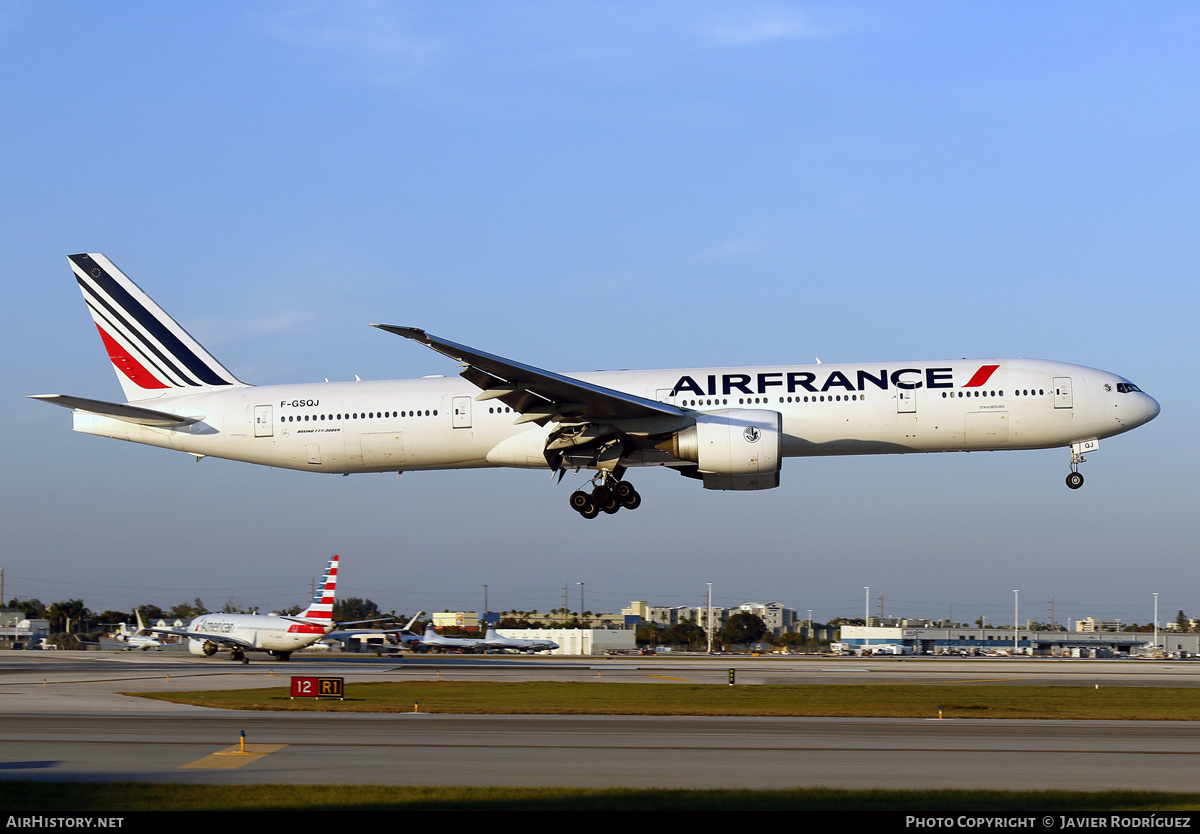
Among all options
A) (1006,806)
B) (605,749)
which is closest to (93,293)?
(605,749)

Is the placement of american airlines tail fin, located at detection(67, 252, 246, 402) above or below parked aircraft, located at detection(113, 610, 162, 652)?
above

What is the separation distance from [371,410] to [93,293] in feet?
41.5

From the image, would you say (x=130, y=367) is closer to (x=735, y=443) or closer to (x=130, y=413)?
(x=130, y=413)

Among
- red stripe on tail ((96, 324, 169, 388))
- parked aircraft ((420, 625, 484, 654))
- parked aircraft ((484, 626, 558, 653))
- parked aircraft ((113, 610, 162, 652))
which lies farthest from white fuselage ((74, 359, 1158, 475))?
parked aircraft ((484, 626, 558, 653))

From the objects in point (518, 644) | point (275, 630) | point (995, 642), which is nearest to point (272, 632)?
point (275, 630)

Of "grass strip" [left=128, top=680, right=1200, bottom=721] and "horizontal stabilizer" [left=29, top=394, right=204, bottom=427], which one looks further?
"horizontal stabilizer" [left=29, top=394, right=204, bottom=427]

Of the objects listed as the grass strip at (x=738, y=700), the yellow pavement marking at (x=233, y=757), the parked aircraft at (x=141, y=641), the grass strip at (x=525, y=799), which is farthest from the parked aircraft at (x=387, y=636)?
the grass strip at (x=525, y=799)

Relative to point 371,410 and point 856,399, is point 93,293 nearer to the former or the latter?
point 371,410

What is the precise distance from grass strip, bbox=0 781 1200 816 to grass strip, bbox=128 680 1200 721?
13109 millimetres

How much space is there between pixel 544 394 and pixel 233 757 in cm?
1662

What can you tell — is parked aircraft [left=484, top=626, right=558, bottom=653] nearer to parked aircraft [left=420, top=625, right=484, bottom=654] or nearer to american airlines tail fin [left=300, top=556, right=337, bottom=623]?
parked aircraft [left=420, top=625, right=484, bottom=654]

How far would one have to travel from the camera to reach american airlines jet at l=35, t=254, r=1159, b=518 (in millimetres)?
34125

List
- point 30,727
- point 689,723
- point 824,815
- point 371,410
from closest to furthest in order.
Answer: point 824,815
point 30,727
point 689,723
point 371,410

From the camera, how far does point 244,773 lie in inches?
698
